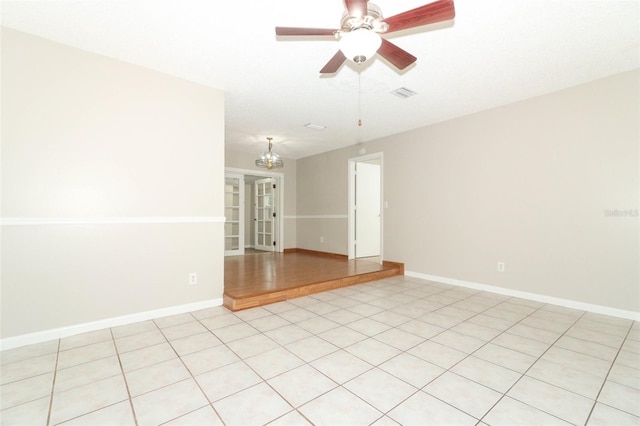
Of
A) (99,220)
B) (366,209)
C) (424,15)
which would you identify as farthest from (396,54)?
(366,209)

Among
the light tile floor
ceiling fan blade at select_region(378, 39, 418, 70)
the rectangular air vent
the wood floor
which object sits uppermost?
the rectangular air vent

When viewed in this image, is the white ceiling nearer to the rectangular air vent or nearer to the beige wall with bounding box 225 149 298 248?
the rectangular air vent

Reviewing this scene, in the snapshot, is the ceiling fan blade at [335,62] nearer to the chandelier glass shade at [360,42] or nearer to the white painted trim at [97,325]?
the chandelier glass shade at [360,42]

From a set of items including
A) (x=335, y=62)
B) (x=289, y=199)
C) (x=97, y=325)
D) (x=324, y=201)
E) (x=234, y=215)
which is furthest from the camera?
(x=289, y=199)

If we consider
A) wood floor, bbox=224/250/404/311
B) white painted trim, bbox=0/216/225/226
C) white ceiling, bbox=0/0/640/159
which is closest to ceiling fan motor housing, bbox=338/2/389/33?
white ceiling, bbox=0/0/640/159

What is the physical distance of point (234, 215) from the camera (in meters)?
6.88

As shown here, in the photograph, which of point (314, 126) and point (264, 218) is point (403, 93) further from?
point (264, 218)

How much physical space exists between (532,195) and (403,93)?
2.13 meters

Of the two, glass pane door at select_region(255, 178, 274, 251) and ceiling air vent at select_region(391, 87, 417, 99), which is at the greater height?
ceiling air vent at select_region(391, 87, 417, 99)

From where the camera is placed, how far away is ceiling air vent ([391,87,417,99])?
11.1ft

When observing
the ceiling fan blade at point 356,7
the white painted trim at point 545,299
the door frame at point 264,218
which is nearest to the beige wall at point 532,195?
the white painted trim at point 545,299

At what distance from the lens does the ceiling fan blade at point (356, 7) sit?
153 centimetres

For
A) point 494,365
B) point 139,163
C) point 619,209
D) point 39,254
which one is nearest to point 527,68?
point 619,209

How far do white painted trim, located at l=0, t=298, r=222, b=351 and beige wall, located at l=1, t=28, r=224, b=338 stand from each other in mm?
46
